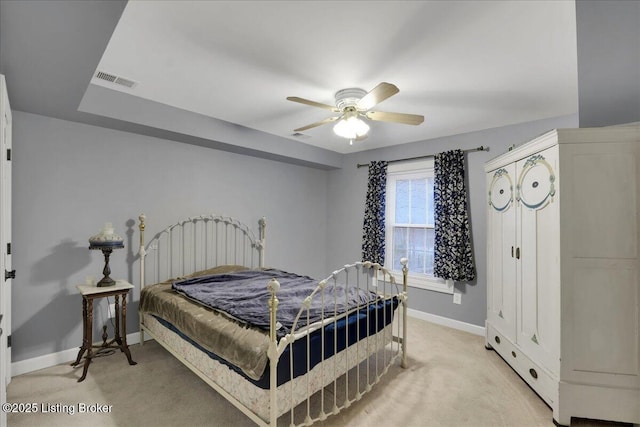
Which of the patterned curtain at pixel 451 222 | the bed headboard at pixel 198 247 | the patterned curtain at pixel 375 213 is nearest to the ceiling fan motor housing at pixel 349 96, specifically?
the patterned curtain at pixel 451 222

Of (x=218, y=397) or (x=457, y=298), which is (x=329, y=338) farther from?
(x=457, y=298)

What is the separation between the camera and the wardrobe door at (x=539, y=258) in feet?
6.91

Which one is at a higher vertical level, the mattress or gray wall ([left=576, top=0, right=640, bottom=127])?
gray wall ([left=576, top=0, right=640, bottom=127])

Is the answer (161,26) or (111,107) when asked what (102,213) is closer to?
(111,107)

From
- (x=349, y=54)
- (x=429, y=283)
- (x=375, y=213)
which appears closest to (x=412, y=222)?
(x=375, y=213)

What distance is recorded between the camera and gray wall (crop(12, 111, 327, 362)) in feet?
8.32

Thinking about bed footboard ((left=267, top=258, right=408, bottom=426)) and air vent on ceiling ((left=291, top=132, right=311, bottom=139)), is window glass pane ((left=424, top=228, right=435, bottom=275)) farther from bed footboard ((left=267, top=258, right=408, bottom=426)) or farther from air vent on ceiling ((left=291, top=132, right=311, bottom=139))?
air vent on ceiling ((left=291, top=132, right=311, bottom=139))

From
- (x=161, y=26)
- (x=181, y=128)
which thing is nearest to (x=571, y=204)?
(x=161, y=26)

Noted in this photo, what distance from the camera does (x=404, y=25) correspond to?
1702 millimetres

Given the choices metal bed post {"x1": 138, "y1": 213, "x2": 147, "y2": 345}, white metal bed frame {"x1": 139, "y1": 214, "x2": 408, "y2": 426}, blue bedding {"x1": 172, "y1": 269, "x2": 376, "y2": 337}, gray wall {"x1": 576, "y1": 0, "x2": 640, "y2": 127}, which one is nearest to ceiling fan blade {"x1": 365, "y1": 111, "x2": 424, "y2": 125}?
gray wall {"x1": 576, "y1": 0, "x2": 640, "y2": 127}

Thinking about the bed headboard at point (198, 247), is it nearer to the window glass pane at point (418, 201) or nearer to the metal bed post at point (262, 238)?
the metal bed post at point (262, 238)

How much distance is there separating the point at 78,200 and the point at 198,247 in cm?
124

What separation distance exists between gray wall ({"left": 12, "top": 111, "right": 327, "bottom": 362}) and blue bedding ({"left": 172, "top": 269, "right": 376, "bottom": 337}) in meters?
0.87

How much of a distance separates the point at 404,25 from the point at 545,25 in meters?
0.79
